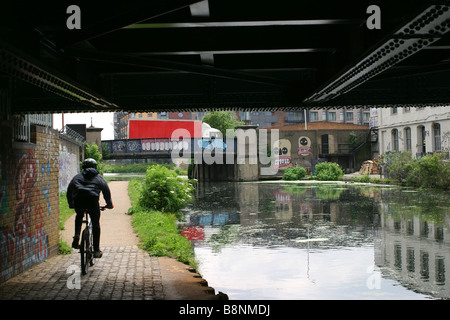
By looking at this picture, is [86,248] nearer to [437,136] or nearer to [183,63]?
[183,63]

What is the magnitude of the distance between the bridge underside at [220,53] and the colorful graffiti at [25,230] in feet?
3.56

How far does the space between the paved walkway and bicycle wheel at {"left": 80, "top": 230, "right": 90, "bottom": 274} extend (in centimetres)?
13

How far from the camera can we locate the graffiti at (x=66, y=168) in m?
26.4

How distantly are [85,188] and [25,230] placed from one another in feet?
4.41

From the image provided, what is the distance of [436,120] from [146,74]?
3710cm

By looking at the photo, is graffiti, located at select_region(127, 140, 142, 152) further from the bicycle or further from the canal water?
the bicycle

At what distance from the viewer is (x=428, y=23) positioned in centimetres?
419

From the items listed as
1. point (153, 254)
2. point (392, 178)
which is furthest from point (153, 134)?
point (153, 254)

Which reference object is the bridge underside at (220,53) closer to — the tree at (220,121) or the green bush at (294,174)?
the green bush at (294,174)

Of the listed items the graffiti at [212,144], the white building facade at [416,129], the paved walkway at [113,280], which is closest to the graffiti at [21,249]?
the paved walkway at [113,280]

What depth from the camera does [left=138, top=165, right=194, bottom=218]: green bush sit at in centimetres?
1789

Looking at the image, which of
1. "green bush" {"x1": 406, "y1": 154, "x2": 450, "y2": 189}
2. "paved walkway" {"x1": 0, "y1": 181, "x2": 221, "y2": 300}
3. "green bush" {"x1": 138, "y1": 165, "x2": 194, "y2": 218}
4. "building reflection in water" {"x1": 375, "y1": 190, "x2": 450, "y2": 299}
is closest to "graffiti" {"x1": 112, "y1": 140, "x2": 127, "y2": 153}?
"green bush" {"x1": 406, "y1": 154, "x2": 450, "y2": 189}

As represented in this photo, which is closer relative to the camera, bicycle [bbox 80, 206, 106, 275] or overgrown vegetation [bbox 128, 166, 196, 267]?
bicycle [bbox 80, 206, 106, 275]

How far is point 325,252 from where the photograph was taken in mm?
11367
